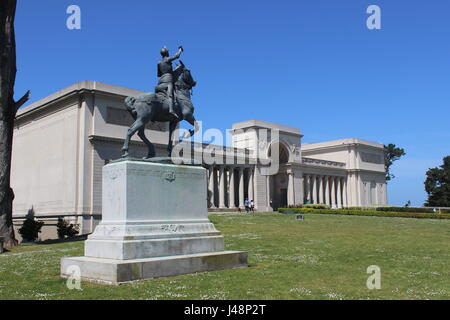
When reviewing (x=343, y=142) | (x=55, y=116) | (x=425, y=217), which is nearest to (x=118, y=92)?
(x=55, y=116)

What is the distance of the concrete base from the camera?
9.68 m

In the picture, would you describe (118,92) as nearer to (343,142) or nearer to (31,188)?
(31,188)

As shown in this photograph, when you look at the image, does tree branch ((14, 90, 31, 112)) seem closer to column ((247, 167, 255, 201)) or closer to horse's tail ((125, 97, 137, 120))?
horse's tail ((125, 97, 137, 120))

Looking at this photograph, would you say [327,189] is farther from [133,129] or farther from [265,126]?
[133,129]

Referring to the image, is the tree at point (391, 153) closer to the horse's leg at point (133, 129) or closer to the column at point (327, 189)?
the column at point (327, 189)

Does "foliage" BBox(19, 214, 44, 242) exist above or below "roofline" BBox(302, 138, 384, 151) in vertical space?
below

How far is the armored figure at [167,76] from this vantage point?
12.7 meters

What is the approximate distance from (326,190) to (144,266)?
68.0m

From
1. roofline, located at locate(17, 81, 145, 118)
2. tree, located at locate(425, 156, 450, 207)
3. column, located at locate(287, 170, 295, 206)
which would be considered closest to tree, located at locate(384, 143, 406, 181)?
tree, located at locate(425, 156, 450, 207)

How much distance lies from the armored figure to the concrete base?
415cm

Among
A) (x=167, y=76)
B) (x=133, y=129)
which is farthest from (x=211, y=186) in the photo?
(x=133, y=129)

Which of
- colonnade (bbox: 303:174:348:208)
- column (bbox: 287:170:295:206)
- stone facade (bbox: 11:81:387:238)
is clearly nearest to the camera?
stone facade (bbox: 11:81:387:238)

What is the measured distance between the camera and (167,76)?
1285cm
